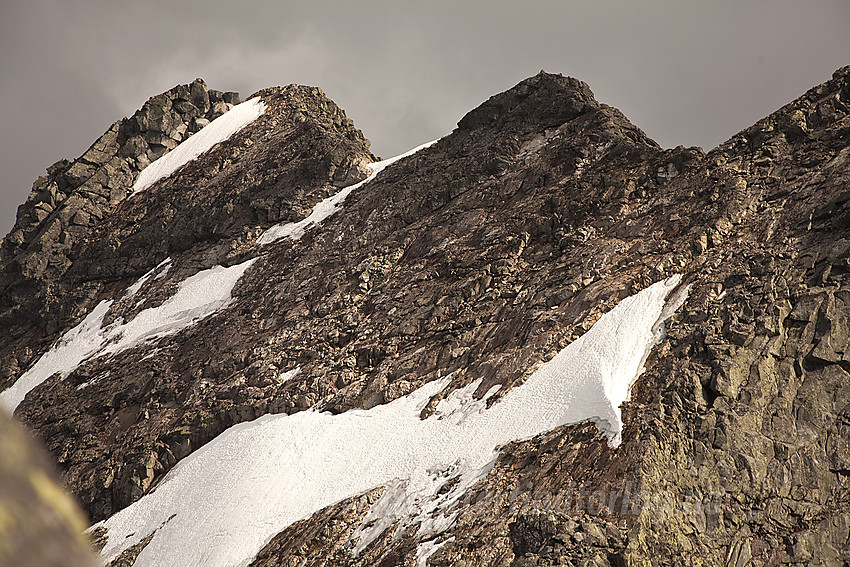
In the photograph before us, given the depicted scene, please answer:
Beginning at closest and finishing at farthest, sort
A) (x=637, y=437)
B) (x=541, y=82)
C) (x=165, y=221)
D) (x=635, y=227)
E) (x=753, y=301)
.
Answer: (x=637, y=437) < (x=753, y=301) < (x=635, y=227) < (x=541, y=82) < (x=165, y=221)

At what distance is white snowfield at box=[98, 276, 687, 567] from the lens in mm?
24688

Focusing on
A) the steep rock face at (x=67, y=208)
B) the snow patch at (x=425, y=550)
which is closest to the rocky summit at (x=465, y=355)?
the snow patch at (x=425, y=550)

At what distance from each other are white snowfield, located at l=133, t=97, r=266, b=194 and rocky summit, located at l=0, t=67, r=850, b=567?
6383 mm

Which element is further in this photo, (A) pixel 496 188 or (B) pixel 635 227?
(A) pixel 496 188

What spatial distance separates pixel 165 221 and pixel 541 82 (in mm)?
31349

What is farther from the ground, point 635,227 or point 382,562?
point 635,227

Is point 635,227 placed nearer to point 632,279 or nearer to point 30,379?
point 632,279

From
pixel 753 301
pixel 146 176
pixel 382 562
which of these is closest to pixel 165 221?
pixel 146 176

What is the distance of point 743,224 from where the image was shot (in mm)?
29797

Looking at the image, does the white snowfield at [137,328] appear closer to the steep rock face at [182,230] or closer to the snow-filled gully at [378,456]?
the steep rock face at [182,230]

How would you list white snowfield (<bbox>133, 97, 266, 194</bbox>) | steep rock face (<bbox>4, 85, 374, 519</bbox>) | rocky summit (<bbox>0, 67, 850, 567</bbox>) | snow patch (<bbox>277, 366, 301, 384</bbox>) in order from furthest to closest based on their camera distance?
white snowfield (<bbox>133, 97, 266, 194</bbox>)
steep rock face (<bbox>4, 85, 374, 519</bbox>)
snow patch (<bbox>277, 366, 301, 384</bbox>)
rocky summit (<bbox>0, 67, 850, 567</bbox>)

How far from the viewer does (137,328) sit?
48781mm

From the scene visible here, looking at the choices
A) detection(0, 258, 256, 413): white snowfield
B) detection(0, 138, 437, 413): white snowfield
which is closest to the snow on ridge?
detection(0, 138, 437, 413): white snowfield

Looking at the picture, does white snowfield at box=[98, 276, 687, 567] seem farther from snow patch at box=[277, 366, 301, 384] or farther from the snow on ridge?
the snow on ridge
